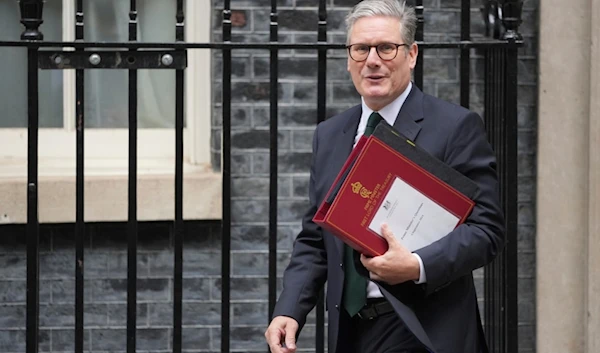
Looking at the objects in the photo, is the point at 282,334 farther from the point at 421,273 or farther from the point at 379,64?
the point at 379,64

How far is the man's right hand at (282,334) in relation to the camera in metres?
3.40

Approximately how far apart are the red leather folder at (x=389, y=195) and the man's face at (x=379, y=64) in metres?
0.18

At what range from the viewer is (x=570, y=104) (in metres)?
5.07

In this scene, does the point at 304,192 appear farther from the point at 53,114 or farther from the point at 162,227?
the point at 53,114

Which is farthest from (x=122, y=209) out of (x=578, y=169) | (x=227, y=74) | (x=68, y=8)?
(x=578, y=169)

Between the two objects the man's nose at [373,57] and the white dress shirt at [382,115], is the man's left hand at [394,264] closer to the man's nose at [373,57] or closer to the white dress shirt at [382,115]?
the white dress shirt at [382,115]

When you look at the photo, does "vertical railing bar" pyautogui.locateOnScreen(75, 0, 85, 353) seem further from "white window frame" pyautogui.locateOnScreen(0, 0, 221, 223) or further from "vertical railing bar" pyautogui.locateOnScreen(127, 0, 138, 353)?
"white window frame" pyautogui.locateOnScreen(0, 0, 221, 223)

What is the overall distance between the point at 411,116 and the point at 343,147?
0.80 feet

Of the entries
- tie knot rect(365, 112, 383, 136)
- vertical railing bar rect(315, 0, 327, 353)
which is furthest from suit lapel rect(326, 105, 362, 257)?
vertical railing bar rect(315, 0, 327, 353)

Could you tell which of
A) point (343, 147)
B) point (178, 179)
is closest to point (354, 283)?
point (343, 147)

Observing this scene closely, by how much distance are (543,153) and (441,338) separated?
2114 millimetres

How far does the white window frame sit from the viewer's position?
5656 mm

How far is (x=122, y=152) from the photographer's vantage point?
19.5 feet

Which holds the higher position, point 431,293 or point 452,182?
point 452,182
